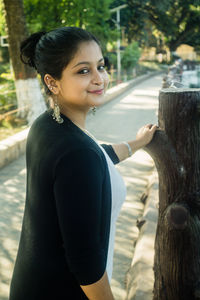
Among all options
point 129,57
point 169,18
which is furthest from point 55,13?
point 169,18

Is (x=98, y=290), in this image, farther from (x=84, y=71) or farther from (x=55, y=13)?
(x=55, y=13)

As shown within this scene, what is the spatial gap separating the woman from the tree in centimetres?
1118

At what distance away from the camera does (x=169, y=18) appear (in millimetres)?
30438

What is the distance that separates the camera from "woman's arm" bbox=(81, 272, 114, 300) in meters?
1.20

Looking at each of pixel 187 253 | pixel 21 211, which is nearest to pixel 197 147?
pixel 187 253

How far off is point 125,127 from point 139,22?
17954 mm

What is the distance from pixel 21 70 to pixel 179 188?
7879mm

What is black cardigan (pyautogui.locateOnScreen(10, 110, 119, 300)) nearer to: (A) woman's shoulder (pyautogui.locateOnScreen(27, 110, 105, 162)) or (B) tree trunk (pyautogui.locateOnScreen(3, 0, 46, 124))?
(A) woman's shoulder (pyautogui.locateOnScreen(27, 110, 105, 162))

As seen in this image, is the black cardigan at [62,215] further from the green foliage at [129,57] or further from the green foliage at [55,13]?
the green foliage at [129,57]

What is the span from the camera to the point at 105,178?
124 cm

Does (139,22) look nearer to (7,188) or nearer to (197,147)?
(7,188)

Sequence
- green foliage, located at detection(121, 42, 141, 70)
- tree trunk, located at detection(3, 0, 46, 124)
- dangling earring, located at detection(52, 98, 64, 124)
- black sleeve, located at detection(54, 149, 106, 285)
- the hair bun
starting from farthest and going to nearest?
green foliage, located at detection(121, 42, 141, 70)
tree trunk, located at detection(3, 0, 46, 124)
the hair bun
dangling earring, located at detection(52, 98, 64, 124)
black sleeve, located at detection(54, 149, 106, 285)

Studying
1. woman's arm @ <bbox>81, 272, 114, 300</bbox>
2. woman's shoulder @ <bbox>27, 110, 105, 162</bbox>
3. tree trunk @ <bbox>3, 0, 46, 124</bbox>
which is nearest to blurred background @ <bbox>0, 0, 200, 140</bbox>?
tree trunk @ <bbox>3, 0, 46, 124</bbox>

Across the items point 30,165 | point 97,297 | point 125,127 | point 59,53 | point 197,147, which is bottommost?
point 125,127
